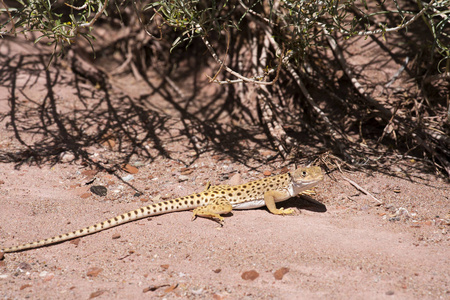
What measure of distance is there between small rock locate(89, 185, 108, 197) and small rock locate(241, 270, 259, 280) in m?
2.46

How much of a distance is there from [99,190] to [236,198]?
1.86 meters

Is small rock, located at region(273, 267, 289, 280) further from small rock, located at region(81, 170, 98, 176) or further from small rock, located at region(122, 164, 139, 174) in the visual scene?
small rock, located at region(81, 170, 98, 176)

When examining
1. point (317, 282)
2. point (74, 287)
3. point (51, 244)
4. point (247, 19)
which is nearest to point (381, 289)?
point (317, 282)

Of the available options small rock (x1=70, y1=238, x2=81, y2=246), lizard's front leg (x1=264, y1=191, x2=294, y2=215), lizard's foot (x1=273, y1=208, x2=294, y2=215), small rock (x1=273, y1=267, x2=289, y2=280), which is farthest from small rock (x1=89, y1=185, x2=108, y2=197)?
small rock (x1=273, y1=267, x2=289, y2=280)

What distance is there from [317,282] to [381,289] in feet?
1.79

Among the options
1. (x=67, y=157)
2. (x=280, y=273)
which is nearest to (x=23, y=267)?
(x=67, y=157)

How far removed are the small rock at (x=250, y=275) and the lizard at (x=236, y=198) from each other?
1033 mm

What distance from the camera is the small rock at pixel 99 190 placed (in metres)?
5.48

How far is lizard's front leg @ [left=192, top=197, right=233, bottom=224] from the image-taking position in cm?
486

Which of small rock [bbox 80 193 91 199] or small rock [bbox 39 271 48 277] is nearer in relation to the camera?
small rock [bbox 39 271 48 277]

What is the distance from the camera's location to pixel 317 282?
3.75m

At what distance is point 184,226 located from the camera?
4.75 metres

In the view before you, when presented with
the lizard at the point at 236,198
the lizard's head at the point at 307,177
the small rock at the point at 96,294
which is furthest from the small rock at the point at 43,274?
the lizard's head at the point at 307,177

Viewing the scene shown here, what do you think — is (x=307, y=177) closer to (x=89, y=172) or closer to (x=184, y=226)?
(x=184, y=226)
